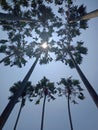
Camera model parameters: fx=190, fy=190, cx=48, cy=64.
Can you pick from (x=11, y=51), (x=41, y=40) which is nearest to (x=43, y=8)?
(x=41, y=40)

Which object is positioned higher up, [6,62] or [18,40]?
[18,40]

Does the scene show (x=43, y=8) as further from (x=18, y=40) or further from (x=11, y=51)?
(x=11, y=51)

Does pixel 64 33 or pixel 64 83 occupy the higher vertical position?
pixel 64 33

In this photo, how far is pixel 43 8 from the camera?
21062 mm

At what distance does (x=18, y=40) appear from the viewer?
24.5m

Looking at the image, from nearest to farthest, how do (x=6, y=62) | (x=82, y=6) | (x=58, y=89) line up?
(x=82, y=6) < (x=6, y=62) < (x=58, y=89)

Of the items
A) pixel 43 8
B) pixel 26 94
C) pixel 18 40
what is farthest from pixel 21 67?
→ pixel 43 8

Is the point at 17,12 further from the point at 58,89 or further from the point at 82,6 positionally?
the point at 58,89

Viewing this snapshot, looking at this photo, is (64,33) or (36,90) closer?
(64,33)

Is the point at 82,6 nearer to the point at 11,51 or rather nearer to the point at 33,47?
the point at 33,47

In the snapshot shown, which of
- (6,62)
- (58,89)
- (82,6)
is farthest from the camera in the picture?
(58,89)

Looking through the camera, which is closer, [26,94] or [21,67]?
[21,67]

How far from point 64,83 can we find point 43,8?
36.8 feet

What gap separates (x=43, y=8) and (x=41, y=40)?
15.6ft
